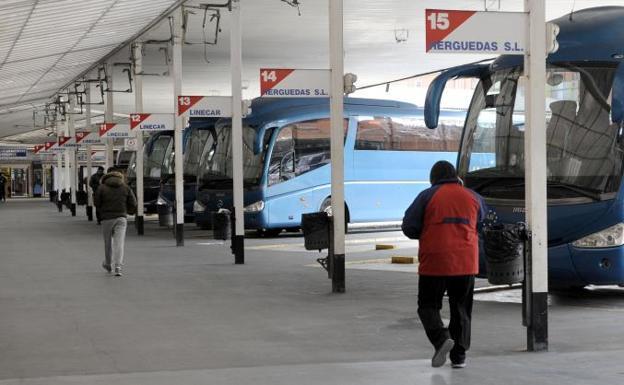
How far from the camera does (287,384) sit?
7312 millimetres

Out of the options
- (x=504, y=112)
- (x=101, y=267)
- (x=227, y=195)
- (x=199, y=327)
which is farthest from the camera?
(x=227, y=195)

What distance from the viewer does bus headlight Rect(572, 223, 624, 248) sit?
11.4 metres

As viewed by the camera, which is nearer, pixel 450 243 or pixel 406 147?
pixel 450 243

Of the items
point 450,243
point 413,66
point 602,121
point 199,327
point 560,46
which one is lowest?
point 199,327

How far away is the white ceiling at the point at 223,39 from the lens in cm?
2003

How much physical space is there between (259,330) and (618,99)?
4.59 meters

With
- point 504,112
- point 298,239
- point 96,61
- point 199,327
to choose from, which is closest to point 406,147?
point 298,239

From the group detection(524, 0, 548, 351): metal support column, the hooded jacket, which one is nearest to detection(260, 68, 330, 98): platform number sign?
the hooded jacket

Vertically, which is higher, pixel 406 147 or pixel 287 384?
pixel 406 147

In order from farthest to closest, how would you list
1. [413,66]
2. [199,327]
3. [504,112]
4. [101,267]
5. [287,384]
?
[413,66] < [101,267] < [504,112] < [199,327] < [287,384]

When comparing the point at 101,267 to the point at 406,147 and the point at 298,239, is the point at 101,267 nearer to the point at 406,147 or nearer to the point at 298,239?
the point at 298,239

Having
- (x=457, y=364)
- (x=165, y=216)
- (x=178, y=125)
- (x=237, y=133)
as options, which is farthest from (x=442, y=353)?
(x=165, y=216)

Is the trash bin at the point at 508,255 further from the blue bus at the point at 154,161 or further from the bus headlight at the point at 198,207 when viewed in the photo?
the blue bus at the point at 154,161

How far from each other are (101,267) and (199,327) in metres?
7.28
